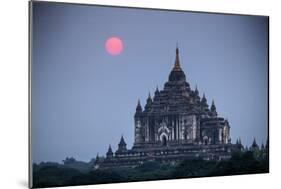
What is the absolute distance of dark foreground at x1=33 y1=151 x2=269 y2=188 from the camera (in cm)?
604

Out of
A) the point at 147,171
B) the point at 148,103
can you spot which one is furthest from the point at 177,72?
the point at 147,171

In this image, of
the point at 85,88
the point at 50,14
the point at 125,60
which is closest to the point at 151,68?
the point at 125,60

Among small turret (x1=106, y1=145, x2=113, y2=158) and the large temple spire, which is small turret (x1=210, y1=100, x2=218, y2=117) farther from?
small turret (x1=106, y1=145, x2=113, y2=158)

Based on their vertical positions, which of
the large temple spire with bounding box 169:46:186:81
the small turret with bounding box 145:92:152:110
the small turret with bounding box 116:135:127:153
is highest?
the large temple spire with bounding box 169:46:186:81

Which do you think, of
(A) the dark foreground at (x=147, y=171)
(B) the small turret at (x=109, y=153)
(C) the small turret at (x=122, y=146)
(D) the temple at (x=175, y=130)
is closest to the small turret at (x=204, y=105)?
(D) the temple at (x=175, y=130)

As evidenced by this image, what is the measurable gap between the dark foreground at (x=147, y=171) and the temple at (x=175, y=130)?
0.08 meters

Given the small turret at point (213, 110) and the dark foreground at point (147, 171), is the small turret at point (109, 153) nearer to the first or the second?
the dark foreground at point (147, 171)

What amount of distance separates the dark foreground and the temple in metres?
0.08

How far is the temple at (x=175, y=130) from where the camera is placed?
6.39 m

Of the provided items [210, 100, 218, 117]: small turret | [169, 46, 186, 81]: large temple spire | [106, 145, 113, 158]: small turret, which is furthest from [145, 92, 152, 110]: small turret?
[210, 100, 218, 117]: small turret

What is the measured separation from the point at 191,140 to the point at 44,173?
1.68 m

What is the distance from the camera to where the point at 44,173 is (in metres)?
6.00

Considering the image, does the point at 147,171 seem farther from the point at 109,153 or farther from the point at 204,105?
the point at 204,105

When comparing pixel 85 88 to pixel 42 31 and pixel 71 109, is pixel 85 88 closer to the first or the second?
pixel 71 109
